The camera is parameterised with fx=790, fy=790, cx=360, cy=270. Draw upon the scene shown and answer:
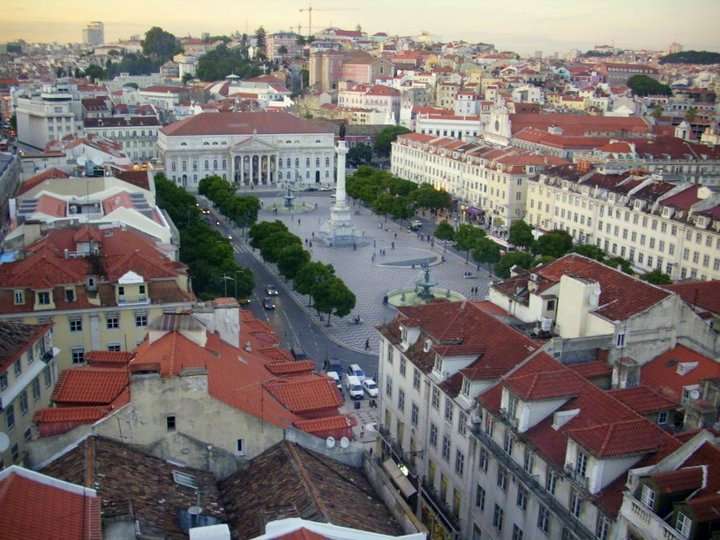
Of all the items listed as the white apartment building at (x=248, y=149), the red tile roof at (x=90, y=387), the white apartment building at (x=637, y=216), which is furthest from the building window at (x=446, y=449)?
the white apartment building at (x=248, y=149)

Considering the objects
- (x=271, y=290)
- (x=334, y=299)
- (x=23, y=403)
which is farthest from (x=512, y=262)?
(x=23, y=403)


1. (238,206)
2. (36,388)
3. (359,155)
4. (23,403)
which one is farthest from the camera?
(359,155)

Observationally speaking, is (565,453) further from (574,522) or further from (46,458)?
(46,458)

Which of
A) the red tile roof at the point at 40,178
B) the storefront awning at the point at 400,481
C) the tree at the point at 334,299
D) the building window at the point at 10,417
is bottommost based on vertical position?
the tree at the point at 334,299

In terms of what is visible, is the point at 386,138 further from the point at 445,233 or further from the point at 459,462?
the point at 459,462

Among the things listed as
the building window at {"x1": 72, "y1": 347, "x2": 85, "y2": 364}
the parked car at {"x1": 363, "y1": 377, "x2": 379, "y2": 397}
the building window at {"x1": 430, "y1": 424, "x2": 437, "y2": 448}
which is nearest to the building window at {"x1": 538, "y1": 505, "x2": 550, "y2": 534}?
the building window at {"x1": 430, "y1": 424, "x2": 437, "y2": 448}

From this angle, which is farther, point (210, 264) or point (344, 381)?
point (210, 264)

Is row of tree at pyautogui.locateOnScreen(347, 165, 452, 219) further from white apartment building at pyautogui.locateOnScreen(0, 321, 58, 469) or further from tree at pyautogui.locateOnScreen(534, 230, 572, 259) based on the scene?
white apartment building at pyautogui.locateOnScreen(0, 321, 58, 469)

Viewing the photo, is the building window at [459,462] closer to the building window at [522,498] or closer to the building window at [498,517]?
the building window at [498,517]
